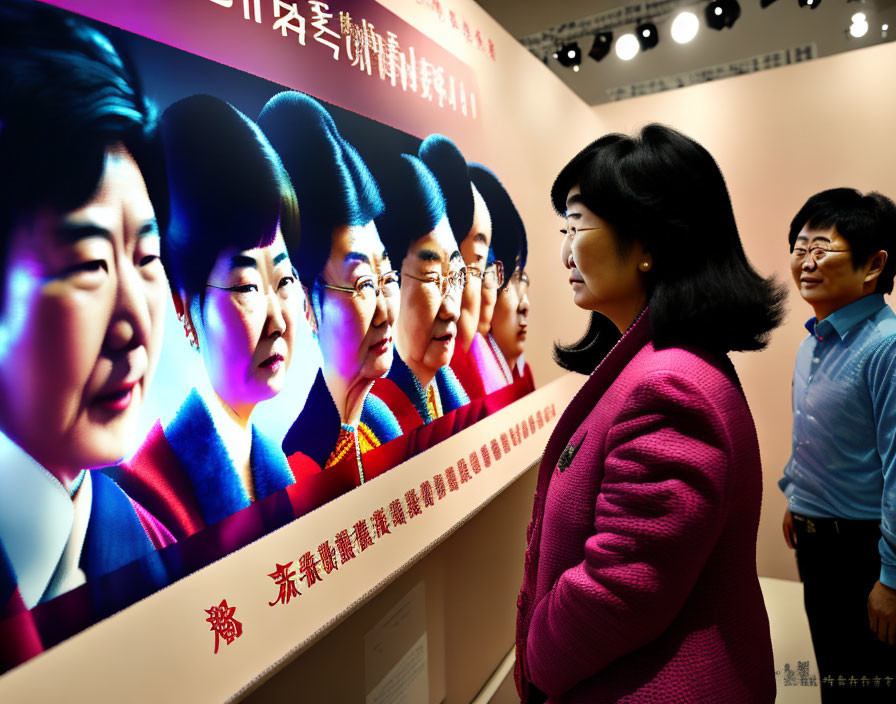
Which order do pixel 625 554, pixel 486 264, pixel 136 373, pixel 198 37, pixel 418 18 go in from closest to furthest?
pixel 625 554 → pixel 136 373 → pixel 198 37 → pixel 418 18 → pixel 486 264

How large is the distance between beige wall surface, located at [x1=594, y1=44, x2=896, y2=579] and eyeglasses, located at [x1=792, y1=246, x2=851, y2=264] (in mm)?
1425

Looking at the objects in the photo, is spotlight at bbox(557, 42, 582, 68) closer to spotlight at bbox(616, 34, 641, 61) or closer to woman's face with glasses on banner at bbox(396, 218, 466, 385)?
spotlight at bbox(616, 34, 641, 61)

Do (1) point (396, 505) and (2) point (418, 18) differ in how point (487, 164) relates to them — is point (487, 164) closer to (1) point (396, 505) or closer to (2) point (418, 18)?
(2) point (418, 18)

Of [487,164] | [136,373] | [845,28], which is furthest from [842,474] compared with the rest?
[845,28]

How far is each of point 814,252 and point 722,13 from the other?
7.30 ft

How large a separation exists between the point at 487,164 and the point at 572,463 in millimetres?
1486

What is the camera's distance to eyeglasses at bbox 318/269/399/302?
151 cm

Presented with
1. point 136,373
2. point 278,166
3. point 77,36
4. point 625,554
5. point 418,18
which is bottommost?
point 625,554

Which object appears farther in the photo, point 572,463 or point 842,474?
point 842,474

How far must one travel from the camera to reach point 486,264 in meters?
2.21

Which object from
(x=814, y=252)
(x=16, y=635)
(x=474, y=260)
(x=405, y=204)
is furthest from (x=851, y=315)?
(x=16, y=635)

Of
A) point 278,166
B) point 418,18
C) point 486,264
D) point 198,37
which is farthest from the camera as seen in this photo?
point 486,264

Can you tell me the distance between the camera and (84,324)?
94cm

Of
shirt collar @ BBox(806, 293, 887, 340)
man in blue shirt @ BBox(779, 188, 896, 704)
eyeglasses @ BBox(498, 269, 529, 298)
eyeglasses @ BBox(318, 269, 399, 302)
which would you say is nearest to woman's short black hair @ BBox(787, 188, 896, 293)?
man in blue shirt @ BBox(779, 188, 896, 704)
